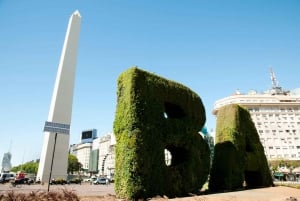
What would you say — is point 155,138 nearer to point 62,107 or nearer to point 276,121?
point 62,107

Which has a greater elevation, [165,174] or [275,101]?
[275,101]

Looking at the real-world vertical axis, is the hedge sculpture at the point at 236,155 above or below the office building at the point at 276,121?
below

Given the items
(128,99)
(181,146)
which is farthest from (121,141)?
(181,146)

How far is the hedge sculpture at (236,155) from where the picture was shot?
16344 millimetres

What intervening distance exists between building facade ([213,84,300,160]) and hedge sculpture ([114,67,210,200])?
7639 centimetres

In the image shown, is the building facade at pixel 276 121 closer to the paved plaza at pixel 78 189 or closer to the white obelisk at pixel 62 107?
the white obelisk at pixel 62 107

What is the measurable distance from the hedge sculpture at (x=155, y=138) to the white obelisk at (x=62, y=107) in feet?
67.6

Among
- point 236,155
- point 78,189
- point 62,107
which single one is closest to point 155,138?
point 236,155

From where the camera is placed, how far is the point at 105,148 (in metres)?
148

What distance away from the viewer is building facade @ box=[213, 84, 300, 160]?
81750 millimetres

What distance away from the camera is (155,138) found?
12.7m

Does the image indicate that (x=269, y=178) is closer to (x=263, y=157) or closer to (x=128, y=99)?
(x=263, y=157)

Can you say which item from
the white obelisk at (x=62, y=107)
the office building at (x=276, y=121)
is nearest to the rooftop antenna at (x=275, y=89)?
the office building at (x=276, y=121)

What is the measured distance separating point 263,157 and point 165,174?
10.3 metres
